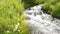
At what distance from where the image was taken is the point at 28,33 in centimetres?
601

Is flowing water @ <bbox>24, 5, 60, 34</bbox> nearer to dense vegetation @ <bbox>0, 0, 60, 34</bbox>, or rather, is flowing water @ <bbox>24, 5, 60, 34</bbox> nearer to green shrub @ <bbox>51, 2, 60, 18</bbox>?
green shrub @ <bbox>51, 2, 60, 18</bbox>

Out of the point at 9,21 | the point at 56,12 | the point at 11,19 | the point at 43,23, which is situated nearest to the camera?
the point at 9,21

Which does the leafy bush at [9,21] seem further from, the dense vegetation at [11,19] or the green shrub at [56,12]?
the green shrub at [56,12]

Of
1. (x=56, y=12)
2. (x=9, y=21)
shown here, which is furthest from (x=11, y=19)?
(x=56, y=12)

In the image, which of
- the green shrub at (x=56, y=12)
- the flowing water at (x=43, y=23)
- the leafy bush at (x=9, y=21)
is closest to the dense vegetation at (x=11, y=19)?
the leafy bush at (x=9, y=21)

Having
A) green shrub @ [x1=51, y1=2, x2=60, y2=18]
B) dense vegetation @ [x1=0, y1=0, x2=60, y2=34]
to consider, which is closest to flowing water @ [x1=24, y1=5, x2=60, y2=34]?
green shrub @ [x1=51, y1=2, x2=60, y2=18]

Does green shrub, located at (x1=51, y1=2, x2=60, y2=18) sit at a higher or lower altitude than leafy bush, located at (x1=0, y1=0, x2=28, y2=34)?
lower

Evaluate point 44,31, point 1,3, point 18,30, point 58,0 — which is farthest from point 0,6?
→ point 58,0

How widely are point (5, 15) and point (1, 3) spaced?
2.25 feet

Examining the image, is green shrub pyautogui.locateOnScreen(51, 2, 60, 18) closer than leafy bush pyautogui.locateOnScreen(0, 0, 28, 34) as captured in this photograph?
No

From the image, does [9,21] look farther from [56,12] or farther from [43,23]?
[56,12]

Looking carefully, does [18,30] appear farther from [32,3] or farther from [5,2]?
[32,3]

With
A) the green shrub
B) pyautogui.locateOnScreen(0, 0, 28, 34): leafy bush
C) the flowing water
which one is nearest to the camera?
pyautogui.locateOnScreen(0, 0, 28, 34): leafy bush

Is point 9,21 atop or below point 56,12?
atop
